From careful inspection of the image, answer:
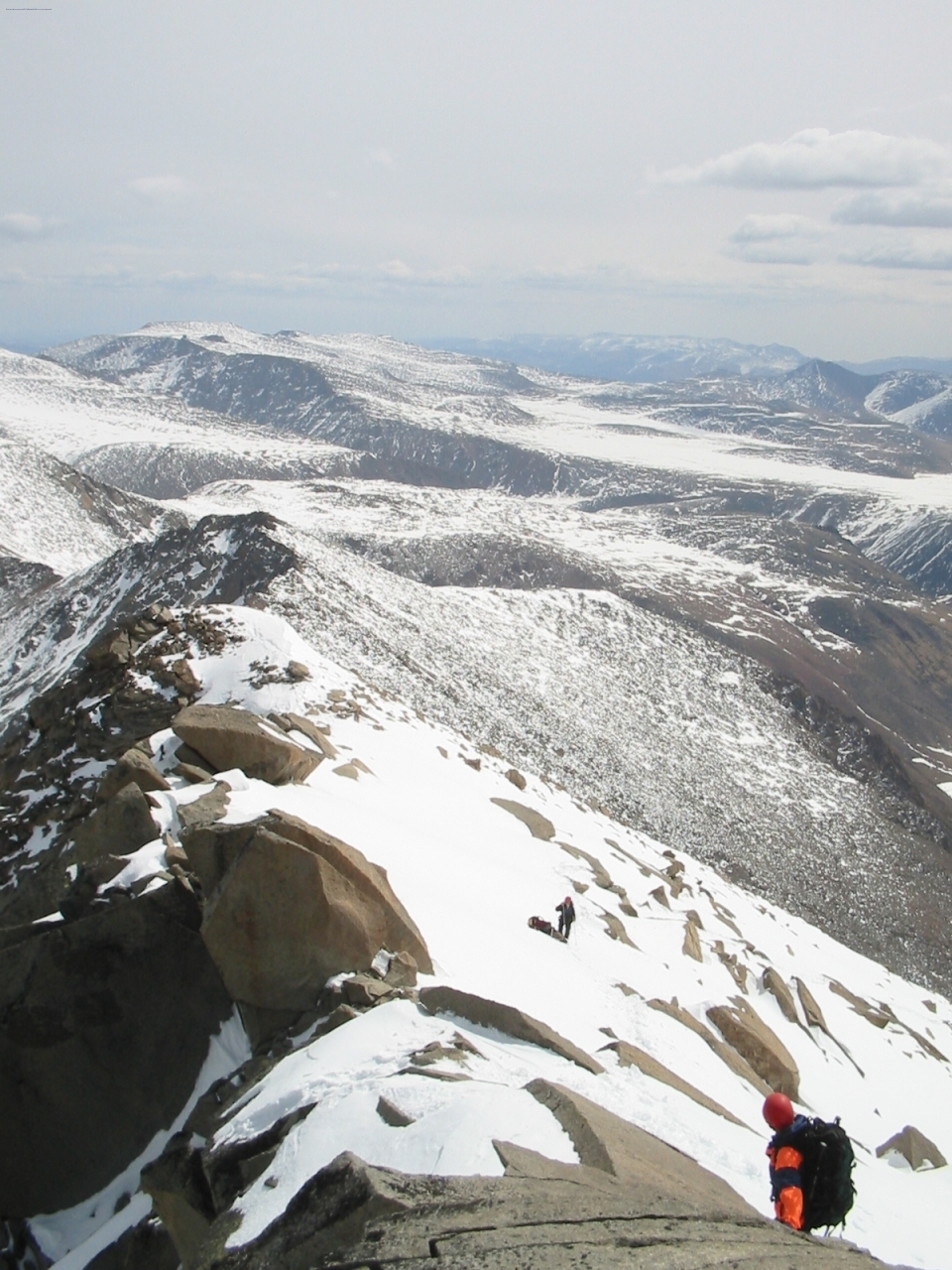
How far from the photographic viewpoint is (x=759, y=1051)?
2016 cm

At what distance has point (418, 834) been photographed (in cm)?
2109

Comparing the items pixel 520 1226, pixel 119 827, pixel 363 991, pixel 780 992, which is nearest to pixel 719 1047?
pixel 780 992

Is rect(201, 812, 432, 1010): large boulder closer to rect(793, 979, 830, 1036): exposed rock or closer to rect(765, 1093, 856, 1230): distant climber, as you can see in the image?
rect(765, 1093, 856, 1230): distant climber

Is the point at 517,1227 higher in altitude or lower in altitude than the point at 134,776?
higher

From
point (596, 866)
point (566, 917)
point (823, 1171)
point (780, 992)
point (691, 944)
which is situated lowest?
point (780, 992)

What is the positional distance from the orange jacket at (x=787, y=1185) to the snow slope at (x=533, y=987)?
7.04ft

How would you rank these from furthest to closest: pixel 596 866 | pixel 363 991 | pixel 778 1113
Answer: pixel 596 866
pixel 363 991
pixel 778 1113

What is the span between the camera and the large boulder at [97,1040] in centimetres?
1359

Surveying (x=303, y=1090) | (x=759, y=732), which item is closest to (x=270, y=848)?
(x=303, y=1090)

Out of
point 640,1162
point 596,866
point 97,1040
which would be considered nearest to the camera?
point 640,1162

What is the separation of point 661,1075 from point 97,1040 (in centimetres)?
962

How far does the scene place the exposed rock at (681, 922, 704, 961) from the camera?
2525 cm

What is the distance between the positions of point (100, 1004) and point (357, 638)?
135ft

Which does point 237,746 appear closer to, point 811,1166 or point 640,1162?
point 640,1162
